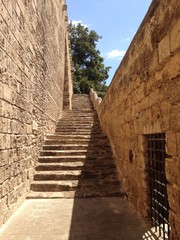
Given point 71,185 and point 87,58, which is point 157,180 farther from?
point 87,58

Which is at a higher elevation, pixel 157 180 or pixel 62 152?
pixel 62 152

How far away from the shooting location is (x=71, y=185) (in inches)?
197

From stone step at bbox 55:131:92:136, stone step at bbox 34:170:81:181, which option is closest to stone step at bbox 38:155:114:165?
stone step at bbox 34:170:81:181

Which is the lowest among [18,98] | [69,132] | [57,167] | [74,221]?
[74,221]

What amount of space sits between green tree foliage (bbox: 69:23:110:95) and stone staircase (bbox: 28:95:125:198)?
16.2 meters

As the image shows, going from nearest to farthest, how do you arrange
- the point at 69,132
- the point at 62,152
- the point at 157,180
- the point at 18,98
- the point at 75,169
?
the point at 157,180 → the point at 18,98 → the point at 75,169 → the point at 62,152 → the point at 69,132

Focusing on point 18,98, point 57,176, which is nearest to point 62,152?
point 57,176

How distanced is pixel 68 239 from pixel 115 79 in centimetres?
334

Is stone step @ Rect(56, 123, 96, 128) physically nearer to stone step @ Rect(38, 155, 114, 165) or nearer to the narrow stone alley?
the narrow stone alley

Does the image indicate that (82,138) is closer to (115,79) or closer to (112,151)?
(112,151)

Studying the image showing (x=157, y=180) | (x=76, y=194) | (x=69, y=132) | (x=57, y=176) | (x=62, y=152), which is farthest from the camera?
Result: (x=69, y=132)

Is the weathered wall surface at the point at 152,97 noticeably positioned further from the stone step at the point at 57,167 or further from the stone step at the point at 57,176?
the stone step at the point at 57,167

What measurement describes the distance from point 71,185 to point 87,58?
69.1ft

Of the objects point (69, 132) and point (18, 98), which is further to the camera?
point (69, 132)
